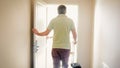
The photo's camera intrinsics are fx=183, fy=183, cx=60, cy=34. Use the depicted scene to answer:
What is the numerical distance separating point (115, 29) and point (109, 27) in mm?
336

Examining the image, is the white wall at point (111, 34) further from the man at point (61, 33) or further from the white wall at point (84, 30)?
the white wall at point (84, 30)

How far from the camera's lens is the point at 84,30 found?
439cm

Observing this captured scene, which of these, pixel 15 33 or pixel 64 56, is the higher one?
pixel 15 33

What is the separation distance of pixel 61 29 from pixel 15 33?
1077mm

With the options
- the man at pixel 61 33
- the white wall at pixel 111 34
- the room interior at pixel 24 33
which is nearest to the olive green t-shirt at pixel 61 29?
the man at pixel 61 33

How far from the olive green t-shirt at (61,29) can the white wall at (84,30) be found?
1075mm

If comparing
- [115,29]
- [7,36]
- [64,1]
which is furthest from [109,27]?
[64,1]

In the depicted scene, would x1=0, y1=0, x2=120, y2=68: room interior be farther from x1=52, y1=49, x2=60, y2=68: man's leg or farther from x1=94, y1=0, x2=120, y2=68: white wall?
x1=52, y1=49, x2=60, y2=68: man's leg

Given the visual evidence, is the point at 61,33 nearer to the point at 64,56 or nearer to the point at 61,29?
the point at 61,29

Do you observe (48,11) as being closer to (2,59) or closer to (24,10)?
(24,10)

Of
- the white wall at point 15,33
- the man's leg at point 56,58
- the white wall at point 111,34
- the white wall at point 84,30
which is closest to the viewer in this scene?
the white wall at point 15,33

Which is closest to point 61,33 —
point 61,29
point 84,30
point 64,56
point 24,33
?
point 61,29

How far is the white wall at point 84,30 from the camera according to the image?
4.36 m

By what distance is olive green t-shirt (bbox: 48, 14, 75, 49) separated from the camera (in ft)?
10.9
